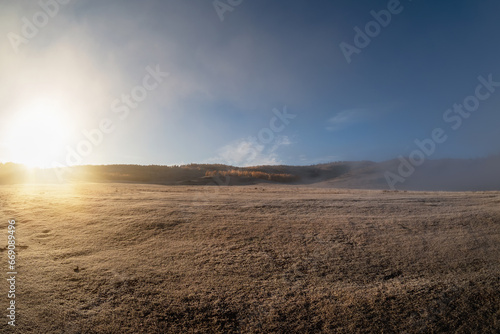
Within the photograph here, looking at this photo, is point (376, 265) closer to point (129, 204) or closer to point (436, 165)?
point (129, 204)

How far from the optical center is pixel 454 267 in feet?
10.8

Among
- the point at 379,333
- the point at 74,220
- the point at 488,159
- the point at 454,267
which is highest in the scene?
the point at 488,159

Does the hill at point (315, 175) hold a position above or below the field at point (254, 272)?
above

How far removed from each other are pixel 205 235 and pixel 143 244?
90 centimetres

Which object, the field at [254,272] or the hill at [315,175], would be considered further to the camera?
the hill at [315,175]

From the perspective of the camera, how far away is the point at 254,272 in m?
3.21

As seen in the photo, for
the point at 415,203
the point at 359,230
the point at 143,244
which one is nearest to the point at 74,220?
the point at 143,244

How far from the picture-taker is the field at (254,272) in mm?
2480

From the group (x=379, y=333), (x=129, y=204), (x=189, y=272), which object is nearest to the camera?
(x=379, y=333)

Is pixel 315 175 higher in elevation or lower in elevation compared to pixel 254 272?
higher

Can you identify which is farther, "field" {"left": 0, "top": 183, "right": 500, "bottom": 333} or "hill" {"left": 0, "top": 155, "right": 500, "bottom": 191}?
"hill" {"left": 0, "top": 155, "right": 500, "bottom": 191}

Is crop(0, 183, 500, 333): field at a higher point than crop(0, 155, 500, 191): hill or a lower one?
lower

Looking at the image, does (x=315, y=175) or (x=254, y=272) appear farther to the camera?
(x=315, y=175)

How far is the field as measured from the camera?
2.48 meters
